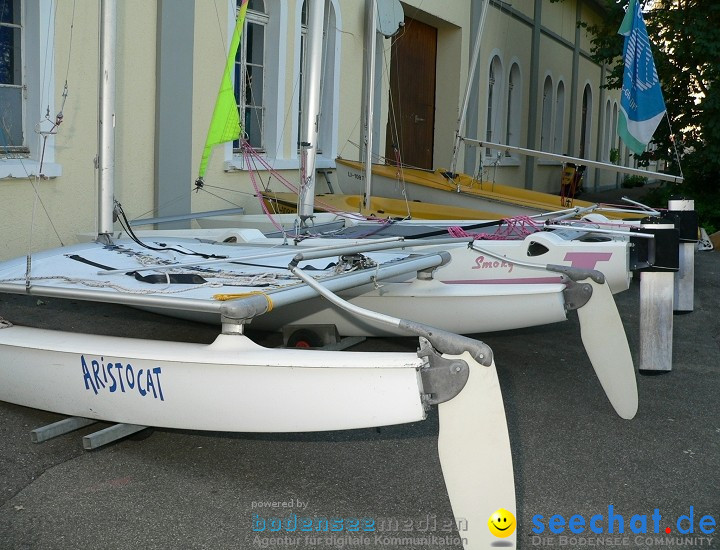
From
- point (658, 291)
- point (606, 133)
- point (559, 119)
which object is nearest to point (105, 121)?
point (658, 291)

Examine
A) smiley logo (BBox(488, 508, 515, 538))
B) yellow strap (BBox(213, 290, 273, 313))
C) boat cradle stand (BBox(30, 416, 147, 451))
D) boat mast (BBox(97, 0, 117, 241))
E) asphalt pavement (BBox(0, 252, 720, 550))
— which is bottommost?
asphalt pavement (BBox(0, 252, 720, 550))

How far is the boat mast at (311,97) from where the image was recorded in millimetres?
7152

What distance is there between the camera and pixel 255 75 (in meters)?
10.2

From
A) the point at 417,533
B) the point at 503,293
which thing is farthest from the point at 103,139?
the point at 417,533

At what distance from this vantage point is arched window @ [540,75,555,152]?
20.7 m

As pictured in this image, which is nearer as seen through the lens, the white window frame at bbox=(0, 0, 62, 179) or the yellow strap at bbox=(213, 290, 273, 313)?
the yellow strap at bbox=(213, 290, 273, 313)

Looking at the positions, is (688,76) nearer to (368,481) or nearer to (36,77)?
(36,77)

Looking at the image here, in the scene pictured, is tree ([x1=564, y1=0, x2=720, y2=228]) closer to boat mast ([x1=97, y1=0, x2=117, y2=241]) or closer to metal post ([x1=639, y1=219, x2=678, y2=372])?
metal post ([x1=639, y1=219, x2=678, y2=372])

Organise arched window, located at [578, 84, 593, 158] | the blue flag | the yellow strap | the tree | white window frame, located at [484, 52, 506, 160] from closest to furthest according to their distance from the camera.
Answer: the yellow strap, the blue flag, the tree, white window frame, located at [484, 52, 506, 160], arched window, located at [578, 84, 593, 158]

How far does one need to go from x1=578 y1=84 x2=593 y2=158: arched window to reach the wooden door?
11.1m

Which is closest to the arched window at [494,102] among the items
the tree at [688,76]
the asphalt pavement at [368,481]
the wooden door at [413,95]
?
the wooden door at [413,95]

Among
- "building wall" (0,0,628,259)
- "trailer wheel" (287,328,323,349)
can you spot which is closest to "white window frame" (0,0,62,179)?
"building wall" (0,0,628,259)

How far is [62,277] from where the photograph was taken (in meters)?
4.32

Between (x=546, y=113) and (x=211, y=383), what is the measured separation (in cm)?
1841
